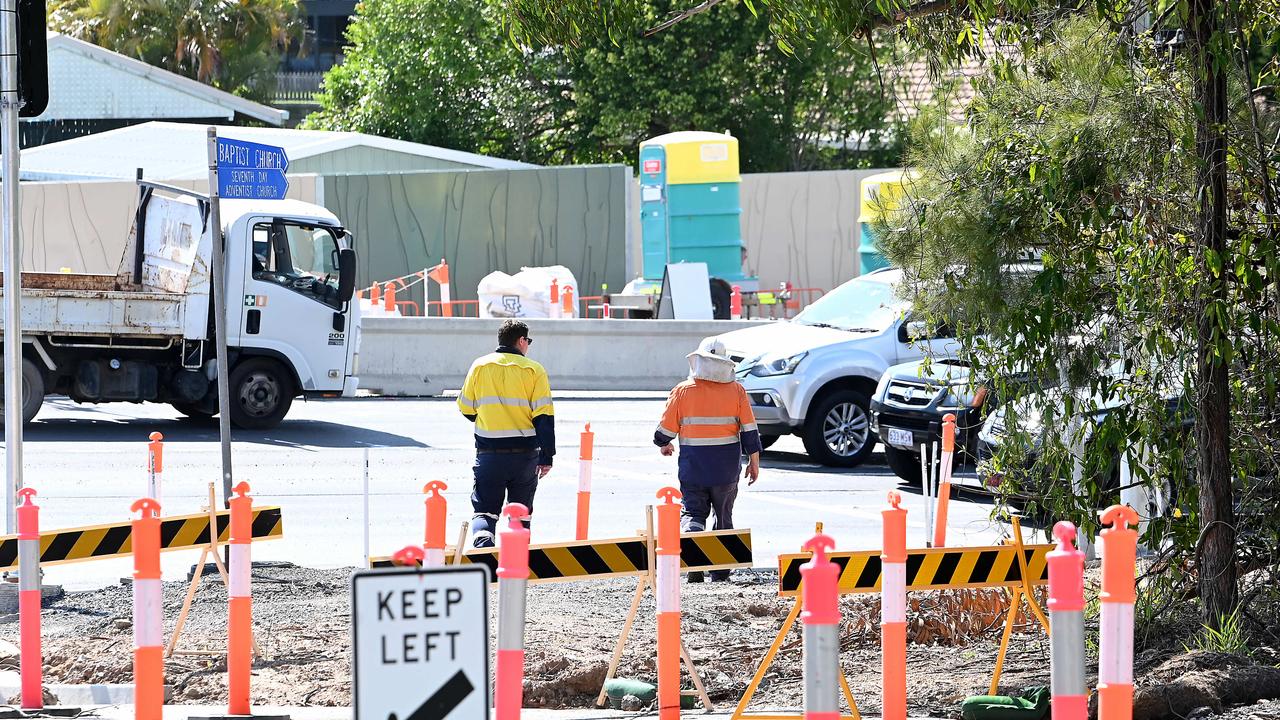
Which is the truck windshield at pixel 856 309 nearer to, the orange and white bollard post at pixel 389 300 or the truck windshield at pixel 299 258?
the truck windshield at pixel 299 258

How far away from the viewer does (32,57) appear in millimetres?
8781

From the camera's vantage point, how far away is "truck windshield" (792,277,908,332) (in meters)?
16.0

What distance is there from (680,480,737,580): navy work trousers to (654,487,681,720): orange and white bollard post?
379 centimetres

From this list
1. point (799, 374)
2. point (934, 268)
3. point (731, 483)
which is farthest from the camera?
point (799, 374)

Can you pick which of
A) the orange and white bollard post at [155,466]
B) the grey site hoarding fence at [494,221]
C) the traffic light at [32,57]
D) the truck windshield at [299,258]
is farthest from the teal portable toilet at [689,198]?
the traffic light at [32,57]

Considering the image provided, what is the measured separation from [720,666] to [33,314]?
1122 centimetres

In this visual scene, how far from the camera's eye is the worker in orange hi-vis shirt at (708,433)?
10.1 m

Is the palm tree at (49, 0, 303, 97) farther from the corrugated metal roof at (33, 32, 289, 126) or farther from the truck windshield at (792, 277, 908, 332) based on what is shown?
the truck windshield at (792, 277, 908, 332)

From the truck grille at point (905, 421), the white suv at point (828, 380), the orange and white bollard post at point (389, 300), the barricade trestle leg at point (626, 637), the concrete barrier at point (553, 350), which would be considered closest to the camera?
the barricade trestle leg at point (626, 637)

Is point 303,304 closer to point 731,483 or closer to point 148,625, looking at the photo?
point 731,483

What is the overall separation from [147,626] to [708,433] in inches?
183

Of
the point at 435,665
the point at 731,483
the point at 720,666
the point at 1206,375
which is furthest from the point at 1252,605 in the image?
the point at 435,665

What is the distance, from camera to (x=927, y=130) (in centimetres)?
769

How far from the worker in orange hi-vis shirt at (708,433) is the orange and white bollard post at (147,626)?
14.4 ft
